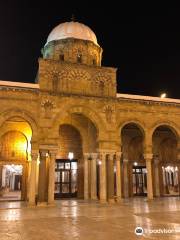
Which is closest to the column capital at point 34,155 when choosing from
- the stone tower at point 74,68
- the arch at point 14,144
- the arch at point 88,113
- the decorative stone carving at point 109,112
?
the arch at point 88,113

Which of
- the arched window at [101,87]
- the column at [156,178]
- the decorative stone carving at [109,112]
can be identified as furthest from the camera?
the column at [156,178]

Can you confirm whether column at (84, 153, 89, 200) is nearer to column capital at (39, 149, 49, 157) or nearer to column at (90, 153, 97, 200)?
column at (90, 153, 97, 200)

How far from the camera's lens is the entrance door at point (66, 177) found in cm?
2164

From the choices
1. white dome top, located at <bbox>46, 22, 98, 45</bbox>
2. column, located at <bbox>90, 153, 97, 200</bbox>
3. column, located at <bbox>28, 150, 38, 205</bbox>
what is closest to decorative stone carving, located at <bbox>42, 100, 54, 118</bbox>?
column, located at <bbox>28, 150, 38, 205</bbox>

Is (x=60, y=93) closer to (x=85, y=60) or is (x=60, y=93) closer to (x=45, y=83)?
(x=45, y=83)

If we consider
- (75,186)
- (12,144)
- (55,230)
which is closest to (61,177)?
(75,186)

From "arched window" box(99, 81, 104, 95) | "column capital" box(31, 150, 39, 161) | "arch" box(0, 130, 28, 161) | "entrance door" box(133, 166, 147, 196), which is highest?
"arched window" box(99, 81, 104, 95)

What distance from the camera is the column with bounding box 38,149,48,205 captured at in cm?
1602

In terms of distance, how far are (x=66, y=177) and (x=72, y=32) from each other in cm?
1190

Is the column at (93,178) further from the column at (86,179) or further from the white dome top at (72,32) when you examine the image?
the white dome top at (72,32)

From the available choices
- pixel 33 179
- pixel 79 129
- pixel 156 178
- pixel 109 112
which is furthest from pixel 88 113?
pixel 156 178

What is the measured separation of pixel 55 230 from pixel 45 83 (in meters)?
11.4

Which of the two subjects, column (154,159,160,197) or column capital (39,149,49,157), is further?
column (154,159,160,197)

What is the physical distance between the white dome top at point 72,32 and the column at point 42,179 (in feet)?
34.3
